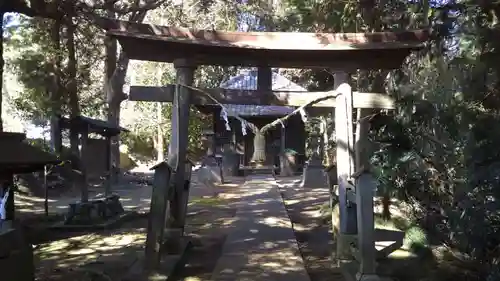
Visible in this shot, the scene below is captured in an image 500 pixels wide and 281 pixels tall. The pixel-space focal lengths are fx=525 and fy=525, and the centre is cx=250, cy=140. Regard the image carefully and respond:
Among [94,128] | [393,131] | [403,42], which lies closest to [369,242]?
[393,131]

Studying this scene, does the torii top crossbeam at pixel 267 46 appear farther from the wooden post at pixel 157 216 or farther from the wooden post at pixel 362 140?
the wooden post at pixel 157 216

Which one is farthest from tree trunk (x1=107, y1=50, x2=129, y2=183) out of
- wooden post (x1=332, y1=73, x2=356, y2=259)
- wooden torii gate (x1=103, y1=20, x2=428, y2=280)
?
wooden post (x1=332, y1=73, x2=356, y2=259)

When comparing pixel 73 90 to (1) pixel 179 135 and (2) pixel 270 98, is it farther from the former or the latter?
(2) pixel 270 98

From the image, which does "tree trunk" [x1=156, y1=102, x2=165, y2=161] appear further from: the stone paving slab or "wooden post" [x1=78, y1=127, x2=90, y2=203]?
the stone paving slab

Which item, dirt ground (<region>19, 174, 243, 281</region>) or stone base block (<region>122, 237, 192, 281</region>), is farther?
dirt ground (<region>19, 174, 243, 281</region>)

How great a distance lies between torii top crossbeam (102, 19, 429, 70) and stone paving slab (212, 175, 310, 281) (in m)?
3.15

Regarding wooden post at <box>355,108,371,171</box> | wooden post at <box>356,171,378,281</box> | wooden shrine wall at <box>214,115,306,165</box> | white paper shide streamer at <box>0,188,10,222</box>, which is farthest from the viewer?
wooden shrine wall at <box>214,115,306,165</box>

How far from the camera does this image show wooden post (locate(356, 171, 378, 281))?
22.0ft

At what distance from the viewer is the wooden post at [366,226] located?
6691 millimetres

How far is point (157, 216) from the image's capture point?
7.15 metres

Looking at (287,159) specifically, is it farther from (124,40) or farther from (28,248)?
(28,248)

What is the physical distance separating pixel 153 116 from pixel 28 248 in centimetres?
3227

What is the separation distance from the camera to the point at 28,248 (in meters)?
6.05

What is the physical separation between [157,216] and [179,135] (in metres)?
1.63
